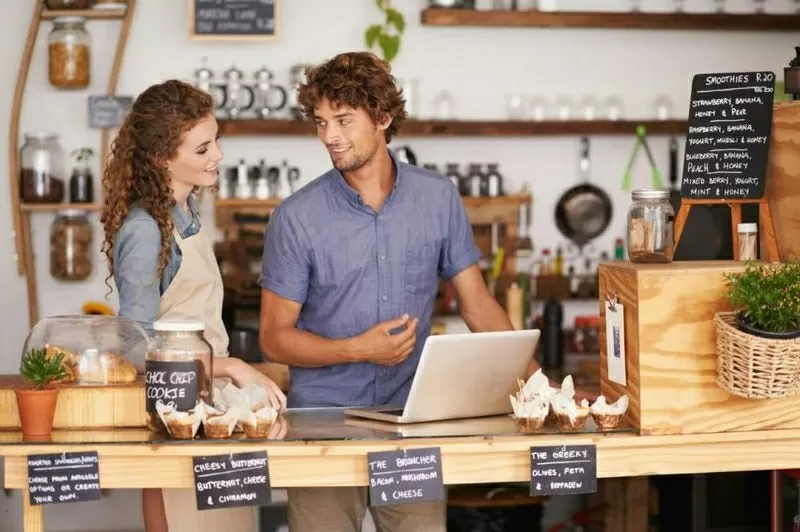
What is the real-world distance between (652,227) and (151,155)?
1258 mm

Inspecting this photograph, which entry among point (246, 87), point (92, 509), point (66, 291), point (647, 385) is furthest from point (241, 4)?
point (647, 385)

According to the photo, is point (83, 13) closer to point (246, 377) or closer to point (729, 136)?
point (246, 377)

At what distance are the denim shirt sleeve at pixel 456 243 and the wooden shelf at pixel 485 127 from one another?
2.41 meters

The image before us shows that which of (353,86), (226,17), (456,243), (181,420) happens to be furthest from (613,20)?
(181,420)

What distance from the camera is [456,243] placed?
11.1ft

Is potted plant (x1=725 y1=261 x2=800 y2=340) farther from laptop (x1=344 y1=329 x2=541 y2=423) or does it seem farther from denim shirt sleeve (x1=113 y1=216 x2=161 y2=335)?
denim shirt sleeve (x1=113 y1=216 x2=161 y2=335)

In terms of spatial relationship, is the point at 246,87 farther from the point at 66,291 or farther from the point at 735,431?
the point at 735,431

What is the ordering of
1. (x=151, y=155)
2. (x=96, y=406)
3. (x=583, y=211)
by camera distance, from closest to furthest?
(x=96, y=406)
(x=151, y=155)
(x=583, y=211)

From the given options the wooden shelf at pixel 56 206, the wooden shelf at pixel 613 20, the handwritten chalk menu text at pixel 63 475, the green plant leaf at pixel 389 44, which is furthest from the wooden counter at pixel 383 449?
the wooden shelf at pixel 613 20

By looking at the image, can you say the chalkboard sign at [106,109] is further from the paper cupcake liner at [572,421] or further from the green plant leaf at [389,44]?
the paper cupcake liner at [572,421]

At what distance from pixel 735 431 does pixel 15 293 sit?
158 inches

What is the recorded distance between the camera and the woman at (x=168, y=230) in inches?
117

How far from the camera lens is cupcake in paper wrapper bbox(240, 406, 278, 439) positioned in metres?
2.53

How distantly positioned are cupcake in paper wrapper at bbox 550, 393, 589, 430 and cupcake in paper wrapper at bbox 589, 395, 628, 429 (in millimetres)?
21
